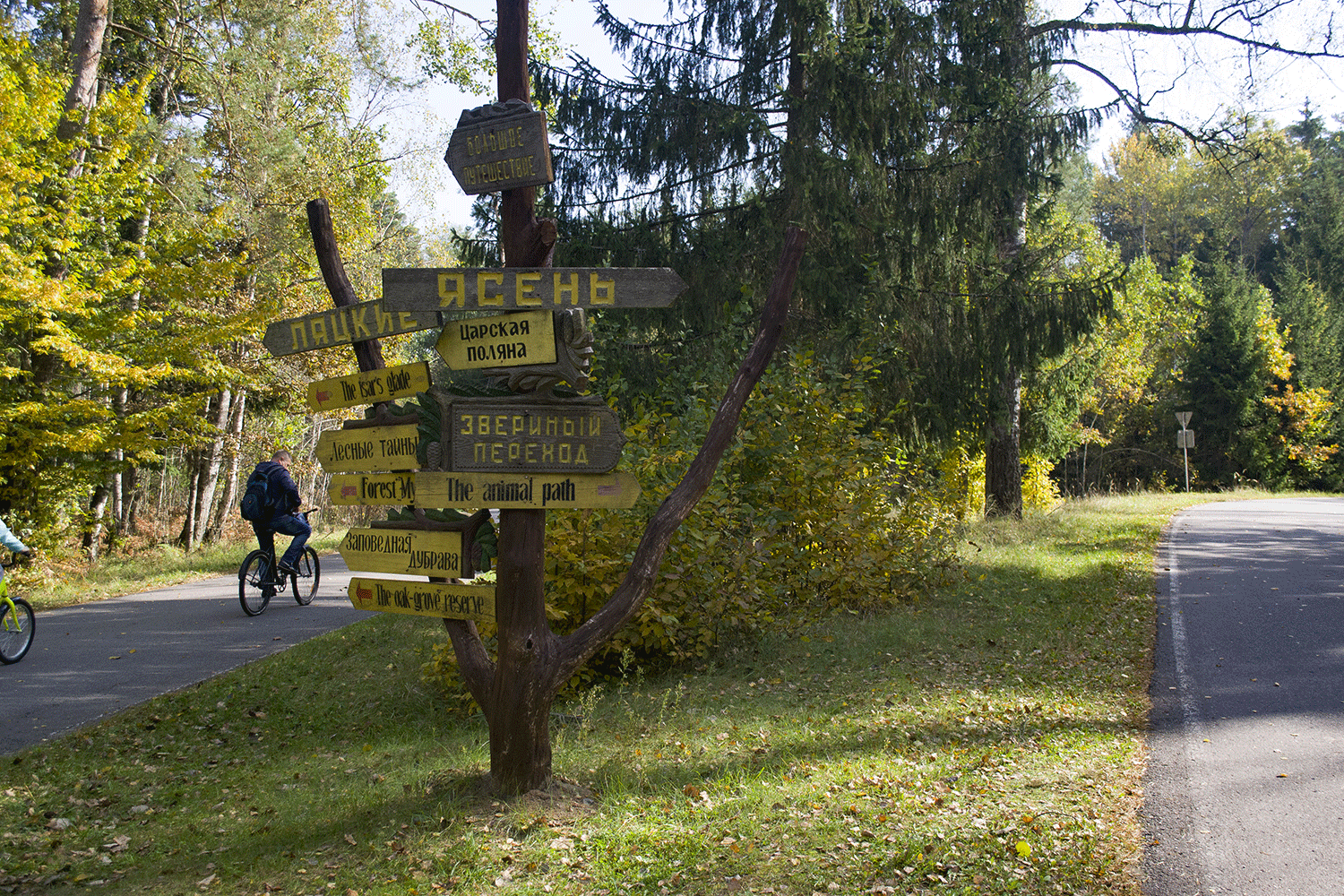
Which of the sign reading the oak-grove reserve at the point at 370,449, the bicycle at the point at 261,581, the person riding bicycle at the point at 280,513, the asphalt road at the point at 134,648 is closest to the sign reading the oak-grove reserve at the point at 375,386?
the sign reading the oak-grove reserve at the point at 370,449

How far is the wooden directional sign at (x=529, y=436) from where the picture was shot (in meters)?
4.66

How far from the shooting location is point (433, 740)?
6.40 m

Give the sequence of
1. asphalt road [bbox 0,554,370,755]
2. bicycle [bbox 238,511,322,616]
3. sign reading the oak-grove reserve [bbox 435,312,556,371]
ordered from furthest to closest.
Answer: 1. bicycle [bbox 238,511,322,616]
2. asphalt road [bbox 0,554,370,755]
3. sign reading the oak-grove reserve [bbox 435,312,556,371]

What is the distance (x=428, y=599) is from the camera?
16.3 ft

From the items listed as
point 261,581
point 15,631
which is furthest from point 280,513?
point 15,631

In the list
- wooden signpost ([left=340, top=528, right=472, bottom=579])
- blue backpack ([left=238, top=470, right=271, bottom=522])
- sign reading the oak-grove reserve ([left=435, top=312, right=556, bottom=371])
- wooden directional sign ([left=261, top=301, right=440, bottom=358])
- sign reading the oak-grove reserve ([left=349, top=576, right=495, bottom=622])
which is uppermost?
wooden directional sign ([left=261, top=301, right=440, bottom=358])

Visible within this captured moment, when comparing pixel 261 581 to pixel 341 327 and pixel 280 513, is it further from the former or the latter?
pixel 341 327

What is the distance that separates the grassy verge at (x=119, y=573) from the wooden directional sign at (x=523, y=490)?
10032mm

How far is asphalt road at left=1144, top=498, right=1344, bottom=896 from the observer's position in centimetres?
423

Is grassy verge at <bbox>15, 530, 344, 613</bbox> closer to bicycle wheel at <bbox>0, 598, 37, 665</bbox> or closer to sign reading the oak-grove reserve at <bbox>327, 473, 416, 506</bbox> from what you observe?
bicycle wheel at <bbox>0, 598, 37, 665</bbox>

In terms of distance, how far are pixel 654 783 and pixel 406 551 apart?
6.21 ft

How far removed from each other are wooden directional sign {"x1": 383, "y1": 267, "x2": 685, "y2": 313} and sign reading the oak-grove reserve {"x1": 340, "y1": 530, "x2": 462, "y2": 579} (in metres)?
1.23

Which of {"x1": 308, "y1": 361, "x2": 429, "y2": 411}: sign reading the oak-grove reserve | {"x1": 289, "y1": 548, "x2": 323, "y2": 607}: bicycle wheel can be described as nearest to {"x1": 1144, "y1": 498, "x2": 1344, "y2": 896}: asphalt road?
{"x1": 308, "y1": 361, "x2": 429, "y2": 411}: sign reading the oak-grove reserve

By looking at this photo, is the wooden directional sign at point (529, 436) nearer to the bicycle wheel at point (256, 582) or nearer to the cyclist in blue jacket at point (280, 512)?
the cyclist in blue jacket at point (280, 512)
